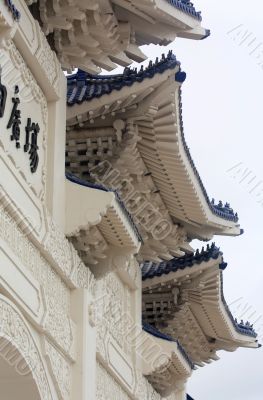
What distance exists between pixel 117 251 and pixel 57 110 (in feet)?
4.92

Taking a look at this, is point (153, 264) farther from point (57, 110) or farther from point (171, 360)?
point (57, 110)

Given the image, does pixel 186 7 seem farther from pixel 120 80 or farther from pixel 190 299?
pixel 190 299

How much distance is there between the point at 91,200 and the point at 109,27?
5.75 feet

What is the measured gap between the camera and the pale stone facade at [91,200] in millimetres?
8250

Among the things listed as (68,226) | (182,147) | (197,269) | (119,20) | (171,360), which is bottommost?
(171,360)

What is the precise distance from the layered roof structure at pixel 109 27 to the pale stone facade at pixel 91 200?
0.6 inches

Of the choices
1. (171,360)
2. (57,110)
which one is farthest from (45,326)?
(171,360)

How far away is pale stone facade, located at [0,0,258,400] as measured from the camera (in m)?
8.25

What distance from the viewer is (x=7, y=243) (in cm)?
784

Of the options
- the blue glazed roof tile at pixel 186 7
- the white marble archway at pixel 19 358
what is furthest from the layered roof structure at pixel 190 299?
the white marble archway at pixel 19 358

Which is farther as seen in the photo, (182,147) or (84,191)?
(182,147)

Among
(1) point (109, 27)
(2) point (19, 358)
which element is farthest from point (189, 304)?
(2) point (19, 358)

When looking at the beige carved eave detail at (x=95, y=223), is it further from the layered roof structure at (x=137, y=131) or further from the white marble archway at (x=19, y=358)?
the white marble archway at (x=19, y=358)

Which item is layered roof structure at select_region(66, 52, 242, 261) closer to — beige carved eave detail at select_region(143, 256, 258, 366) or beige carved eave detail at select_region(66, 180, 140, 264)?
beige carved eave detail at select_region(66, 180, 140, 264)
